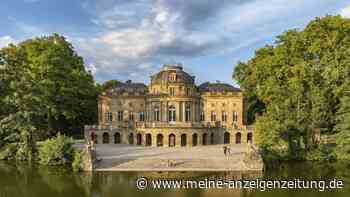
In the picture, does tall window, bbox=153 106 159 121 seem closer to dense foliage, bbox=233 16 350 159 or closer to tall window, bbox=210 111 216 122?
tall window, bbox=210 111 216 122

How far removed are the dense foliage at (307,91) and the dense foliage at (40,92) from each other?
21.8 meters

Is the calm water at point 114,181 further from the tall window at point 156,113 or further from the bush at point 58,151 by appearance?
the tall window at point 156,113

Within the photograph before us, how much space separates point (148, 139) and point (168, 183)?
19356mm

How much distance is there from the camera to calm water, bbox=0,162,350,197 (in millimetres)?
18406

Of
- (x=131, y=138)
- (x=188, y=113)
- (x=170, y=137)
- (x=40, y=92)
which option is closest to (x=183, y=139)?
(x=170, y=137)

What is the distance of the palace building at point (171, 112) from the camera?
39.9 m

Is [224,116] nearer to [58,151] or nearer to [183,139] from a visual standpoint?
[183,139]

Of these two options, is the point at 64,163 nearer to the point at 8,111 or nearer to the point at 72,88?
the point at 8,111

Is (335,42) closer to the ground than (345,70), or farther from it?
farther from it

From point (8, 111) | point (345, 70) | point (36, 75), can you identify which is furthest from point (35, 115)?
point (345, 70)

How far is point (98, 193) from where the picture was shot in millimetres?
18406

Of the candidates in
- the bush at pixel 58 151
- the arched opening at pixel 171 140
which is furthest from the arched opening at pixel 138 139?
the bush at pixel 58 151

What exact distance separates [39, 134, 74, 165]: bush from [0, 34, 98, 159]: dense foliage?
2881 mm

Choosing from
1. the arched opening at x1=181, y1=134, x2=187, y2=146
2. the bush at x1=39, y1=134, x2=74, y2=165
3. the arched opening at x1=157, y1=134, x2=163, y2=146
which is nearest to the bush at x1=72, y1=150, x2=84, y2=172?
the bush at x1=39, y1=134, x2=74, y2=165
